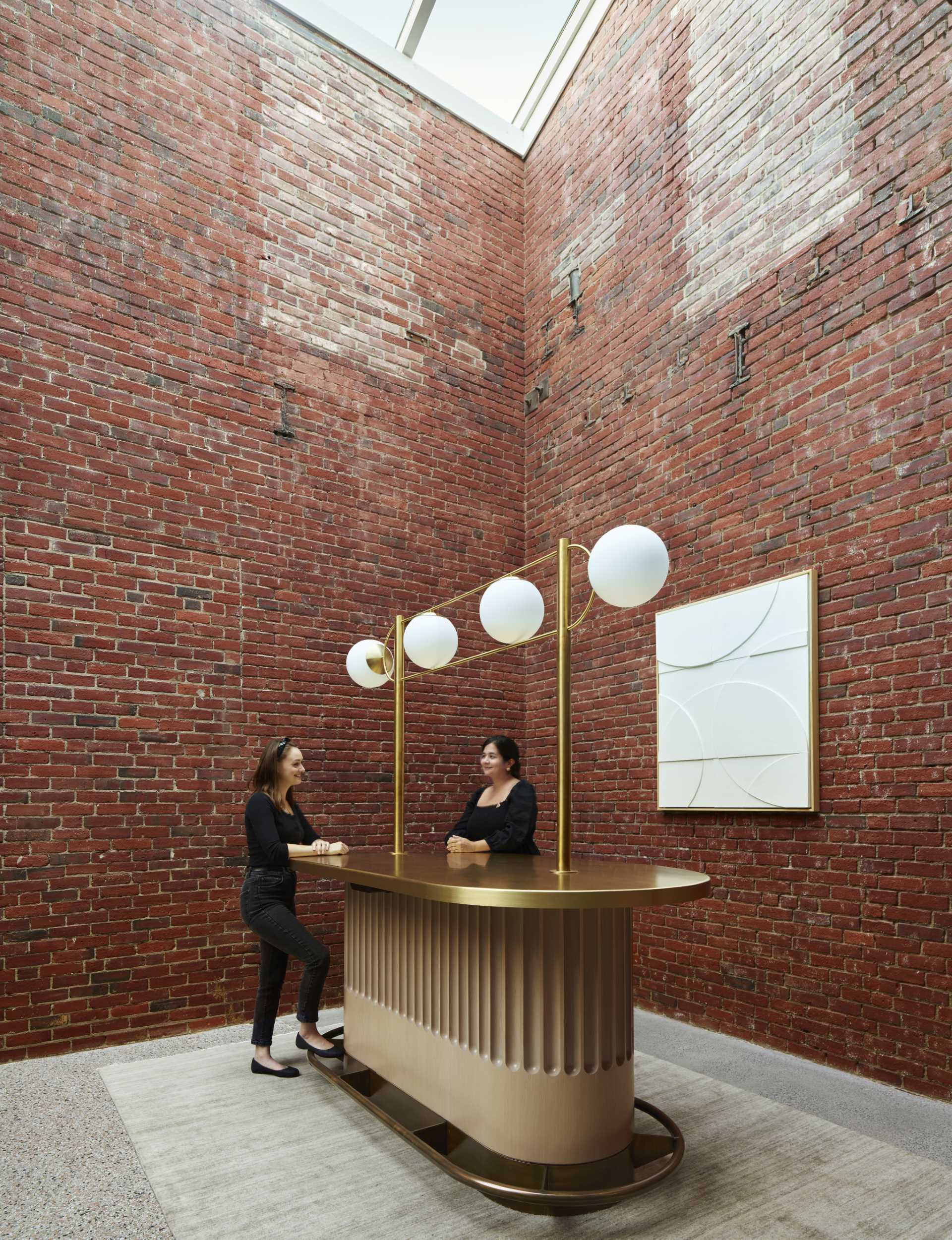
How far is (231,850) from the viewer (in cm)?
486

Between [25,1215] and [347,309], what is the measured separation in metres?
4.98

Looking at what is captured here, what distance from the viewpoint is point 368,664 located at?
436 centimetres

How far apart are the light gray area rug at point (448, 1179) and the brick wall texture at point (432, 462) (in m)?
0.82

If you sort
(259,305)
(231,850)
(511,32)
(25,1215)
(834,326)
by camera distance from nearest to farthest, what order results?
1. (25,1215)
2. (834,326)
3. (231,850)
4. (259,305)
5. (511,32)

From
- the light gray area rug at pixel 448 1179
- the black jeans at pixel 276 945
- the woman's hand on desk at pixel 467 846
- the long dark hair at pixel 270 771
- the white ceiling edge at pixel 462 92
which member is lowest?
the light gray area rug at pixel 448 1179

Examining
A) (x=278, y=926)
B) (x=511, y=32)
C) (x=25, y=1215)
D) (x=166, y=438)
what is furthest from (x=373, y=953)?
(x=511, y=32)

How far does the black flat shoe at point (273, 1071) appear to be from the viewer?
12.7 feet

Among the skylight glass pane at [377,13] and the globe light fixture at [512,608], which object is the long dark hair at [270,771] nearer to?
the globe light fixture at [512,608]

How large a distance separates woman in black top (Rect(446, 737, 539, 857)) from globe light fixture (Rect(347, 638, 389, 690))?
0.65 metres

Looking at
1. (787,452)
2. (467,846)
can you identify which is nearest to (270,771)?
(467,846)

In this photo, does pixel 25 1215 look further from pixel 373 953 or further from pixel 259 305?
pixel 259 305

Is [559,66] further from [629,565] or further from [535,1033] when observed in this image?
[535,1033]

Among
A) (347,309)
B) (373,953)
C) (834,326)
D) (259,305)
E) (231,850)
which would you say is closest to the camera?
(373,953)

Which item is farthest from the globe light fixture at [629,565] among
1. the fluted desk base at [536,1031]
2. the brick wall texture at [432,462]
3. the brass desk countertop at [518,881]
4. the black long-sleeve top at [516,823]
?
the brick wall texture at [432,462]
